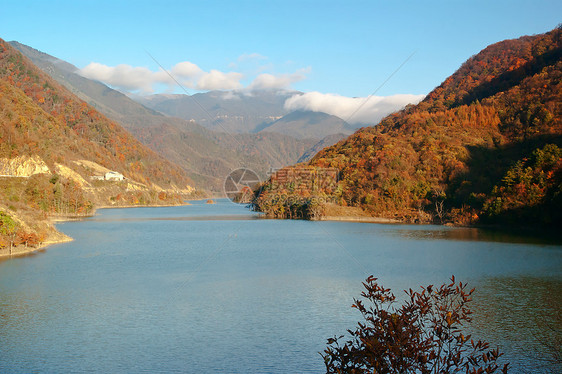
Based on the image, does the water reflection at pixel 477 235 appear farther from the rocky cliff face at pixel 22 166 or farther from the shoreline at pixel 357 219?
the rocky cliff face at pixel 22 166

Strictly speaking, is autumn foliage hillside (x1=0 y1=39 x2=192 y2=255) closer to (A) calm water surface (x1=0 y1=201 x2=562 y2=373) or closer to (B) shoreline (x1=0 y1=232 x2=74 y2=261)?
(B) shoreline (x1=0 y1=232 x2=74 y2=261)

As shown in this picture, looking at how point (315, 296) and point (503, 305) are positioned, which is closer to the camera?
point (503, 305)

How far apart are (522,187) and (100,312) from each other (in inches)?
1826

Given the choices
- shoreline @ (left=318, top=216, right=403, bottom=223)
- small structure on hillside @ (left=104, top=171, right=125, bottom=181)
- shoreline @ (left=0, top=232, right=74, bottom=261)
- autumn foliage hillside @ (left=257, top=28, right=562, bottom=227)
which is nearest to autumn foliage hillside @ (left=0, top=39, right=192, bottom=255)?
shoreline @ (left=0, top=232, right=74, bottom=261)

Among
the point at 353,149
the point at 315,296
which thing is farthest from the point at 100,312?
the point at 353,149

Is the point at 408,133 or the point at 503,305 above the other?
the point at 408,133

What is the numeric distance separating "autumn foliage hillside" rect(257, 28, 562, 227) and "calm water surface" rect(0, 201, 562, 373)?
16.1m

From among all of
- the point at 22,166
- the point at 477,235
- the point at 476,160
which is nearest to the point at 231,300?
the point at 477,235

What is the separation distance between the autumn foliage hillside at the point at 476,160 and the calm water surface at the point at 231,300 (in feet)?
52.9

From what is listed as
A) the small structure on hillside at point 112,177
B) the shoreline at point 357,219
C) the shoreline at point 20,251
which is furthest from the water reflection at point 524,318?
the small structure on hillside at point 112,177

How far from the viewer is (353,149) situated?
86812mm

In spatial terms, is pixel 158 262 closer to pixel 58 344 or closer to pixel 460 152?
pixel 58 344

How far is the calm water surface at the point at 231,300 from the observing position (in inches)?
534

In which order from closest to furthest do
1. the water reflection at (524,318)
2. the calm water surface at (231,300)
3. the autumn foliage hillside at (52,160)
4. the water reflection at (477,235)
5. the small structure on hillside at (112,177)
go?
the water reflection at (524,318) → the calm water surface at (231,300) → the water reflection at (477,235) → the autumn foliage hillside at (52,160) → the small structure on hillside at (112,177)
